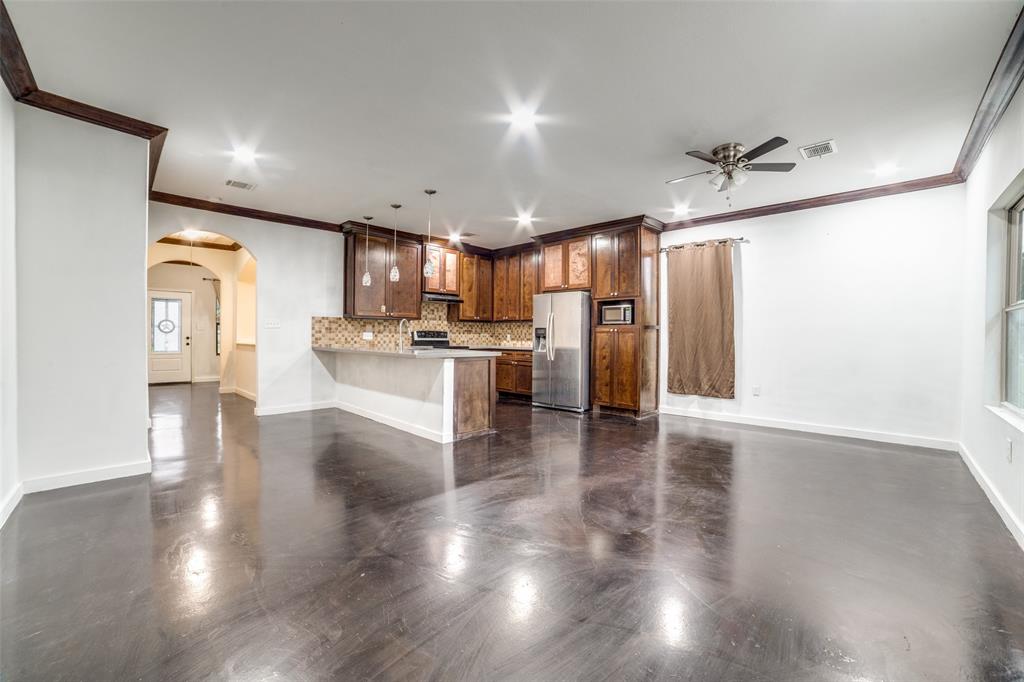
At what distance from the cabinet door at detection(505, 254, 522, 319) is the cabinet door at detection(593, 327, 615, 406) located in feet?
5.71

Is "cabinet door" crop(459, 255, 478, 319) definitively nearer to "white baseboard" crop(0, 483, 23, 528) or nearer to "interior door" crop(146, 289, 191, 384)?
"white baseboard" crop(0, 483, 23, 528)

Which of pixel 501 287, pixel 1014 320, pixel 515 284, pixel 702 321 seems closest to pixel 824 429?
pixel 702 321

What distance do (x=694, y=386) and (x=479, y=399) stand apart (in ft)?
10.0

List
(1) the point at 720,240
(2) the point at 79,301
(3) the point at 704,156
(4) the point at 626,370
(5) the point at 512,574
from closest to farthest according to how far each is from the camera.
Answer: (5) the point at 512,574, (2) the point at 79,301, (3) the point at 704,156, (1) the point at 720,240, (4) the point at 626,370

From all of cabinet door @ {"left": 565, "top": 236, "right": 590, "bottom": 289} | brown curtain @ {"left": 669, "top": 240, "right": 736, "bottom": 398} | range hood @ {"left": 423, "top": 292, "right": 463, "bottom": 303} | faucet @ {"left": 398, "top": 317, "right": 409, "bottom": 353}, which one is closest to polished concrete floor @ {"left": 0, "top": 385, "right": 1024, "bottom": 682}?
brown curtain @ {"left": 669, "top": 240, "right": 736, "bottom": 398}

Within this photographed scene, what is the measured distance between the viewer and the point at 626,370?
606 centimetres

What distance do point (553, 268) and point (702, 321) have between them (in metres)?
2.34

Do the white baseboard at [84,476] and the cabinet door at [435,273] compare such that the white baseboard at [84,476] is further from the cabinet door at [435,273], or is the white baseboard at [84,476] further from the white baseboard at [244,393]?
the cabinet door at [435,273]

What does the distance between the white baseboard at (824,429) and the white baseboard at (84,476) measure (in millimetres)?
5777

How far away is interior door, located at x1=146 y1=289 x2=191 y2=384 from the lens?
29.7 feet

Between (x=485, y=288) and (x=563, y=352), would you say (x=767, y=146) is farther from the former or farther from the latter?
(x=485, y=288)

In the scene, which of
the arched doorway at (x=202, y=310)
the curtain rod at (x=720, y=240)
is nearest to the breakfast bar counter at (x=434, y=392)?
the curtain rod at (x=720, y=240)

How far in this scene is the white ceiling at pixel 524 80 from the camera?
2250mm

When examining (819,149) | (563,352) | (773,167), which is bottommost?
(563,352)
